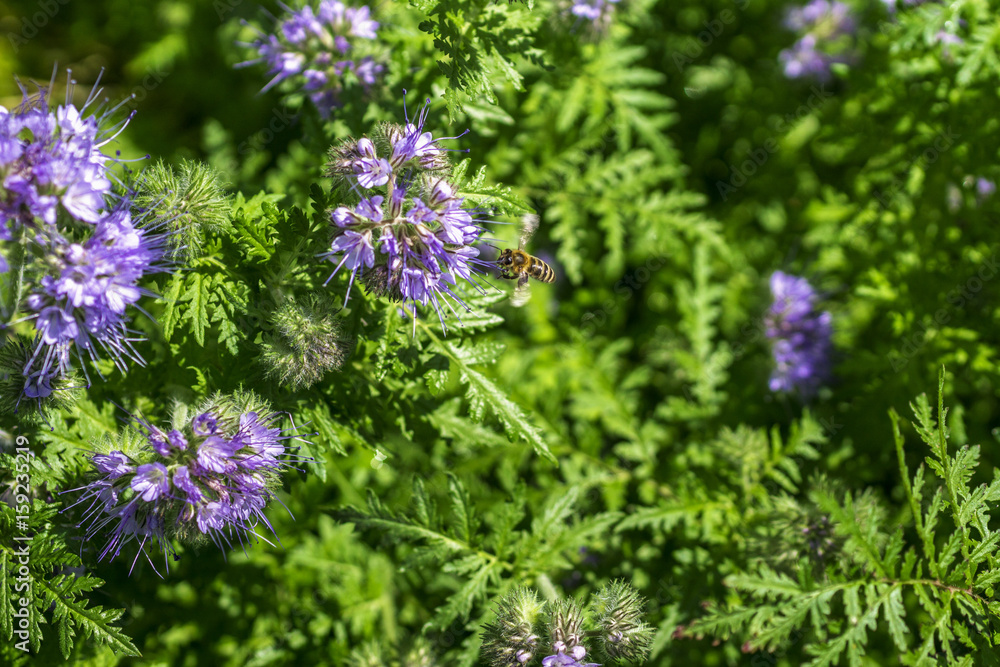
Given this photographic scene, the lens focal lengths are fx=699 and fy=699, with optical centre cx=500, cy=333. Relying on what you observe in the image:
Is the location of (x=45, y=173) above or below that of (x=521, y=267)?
above

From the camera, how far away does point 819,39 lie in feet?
19.4

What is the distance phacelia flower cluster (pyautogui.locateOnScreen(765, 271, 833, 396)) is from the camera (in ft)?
16.5

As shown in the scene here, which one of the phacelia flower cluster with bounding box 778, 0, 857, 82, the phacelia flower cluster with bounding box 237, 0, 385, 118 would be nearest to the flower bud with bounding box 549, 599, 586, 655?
the phacelia flower cluster with bounding box 237, 0, 385, 118

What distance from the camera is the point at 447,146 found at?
12.0ft

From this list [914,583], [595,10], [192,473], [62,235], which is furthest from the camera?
[595,10]

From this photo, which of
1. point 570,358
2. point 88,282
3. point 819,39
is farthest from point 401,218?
→ point 819,39

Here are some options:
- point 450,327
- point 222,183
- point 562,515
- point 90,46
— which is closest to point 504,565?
point 562,515

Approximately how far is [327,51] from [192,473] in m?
2.41

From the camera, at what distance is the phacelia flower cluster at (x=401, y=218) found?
2.68 meters

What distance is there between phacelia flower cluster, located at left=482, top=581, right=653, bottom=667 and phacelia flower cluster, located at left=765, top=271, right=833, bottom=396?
246 centimetres

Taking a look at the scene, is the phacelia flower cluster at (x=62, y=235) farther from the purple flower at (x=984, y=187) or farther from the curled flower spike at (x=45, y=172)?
the purple flower at (x=984, y=187)

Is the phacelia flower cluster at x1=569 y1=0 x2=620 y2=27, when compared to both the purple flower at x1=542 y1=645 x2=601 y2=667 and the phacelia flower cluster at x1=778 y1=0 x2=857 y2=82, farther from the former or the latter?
the purple flower at x1=542 y1=645 x2=601 y2=667

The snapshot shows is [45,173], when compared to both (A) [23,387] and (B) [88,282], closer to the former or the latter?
(B) [88,282]

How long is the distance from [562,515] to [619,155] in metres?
2.79
